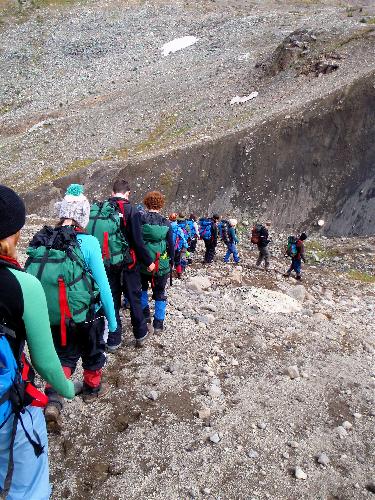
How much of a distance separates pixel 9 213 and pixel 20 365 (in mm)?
1154

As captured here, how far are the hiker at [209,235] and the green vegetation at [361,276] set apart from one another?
5.13 m

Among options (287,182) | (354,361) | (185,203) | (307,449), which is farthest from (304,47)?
(307,449)

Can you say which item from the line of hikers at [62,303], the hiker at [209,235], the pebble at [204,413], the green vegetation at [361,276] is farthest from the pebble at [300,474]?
the green vegetation at [361,276]

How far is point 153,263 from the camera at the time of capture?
7266 mm

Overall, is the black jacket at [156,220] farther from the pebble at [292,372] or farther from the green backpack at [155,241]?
the pebble at [292,372]

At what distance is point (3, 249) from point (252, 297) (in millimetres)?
8318

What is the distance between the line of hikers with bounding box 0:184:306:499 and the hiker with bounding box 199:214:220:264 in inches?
317

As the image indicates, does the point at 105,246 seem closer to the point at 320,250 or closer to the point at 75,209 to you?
the point at 75,209

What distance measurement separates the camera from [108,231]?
639 centimetres

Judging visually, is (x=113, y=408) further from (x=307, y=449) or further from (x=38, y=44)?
(x=38, y=44)

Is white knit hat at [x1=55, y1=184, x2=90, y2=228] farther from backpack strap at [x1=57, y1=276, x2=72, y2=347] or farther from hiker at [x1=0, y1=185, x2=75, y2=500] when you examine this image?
hiker at [x1=0, y1=185, x2=75, y2=500]

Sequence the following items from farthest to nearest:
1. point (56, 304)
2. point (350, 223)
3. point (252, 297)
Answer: point (350, 223)
point (252, 297)
point (56, 304)

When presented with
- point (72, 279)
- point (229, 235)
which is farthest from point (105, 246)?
point (229, 235)

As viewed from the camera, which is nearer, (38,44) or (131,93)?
(131,93)
